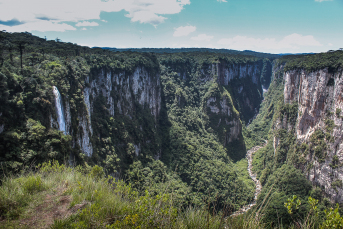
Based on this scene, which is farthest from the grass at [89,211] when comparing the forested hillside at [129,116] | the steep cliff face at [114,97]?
the steep cliff face at [114,97]

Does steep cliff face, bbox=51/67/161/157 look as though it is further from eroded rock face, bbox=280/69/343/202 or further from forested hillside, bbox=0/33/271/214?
eroded rock face, bbox=280/69/343/202

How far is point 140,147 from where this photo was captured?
46.8 metres

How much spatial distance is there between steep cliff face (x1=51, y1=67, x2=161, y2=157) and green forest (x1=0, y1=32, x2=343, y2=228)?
0.27 m

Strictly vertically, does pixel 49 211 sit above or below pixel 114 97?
below

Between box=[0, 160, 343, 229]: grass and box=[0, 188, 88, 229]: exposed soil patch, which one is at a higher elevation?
box=[0, 160, 343, 229]: grass

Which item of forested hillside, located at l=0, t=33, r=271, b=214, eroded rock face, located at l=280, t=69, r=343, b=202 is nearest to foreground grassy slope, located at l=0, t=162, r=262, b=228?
forested hillside, located at l=0, t=33, r=271, b=214

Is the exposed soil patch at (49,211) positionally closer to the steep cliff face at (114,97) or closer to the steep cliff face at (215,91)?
the steep cliff face at (114,97)

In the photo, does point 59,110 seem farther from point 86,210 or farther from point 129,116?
point 129,116

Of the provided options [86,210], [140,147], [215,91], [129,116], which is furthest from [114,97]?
[215,91]

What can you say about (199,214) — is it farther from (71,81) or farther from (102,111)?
(102,111)

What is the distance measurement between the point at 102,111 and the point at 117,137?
5.65 m

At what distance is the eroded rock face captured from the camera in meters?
35.2

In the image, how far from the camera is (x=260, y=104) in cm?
11788

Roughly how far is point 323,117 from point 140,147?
117ft
